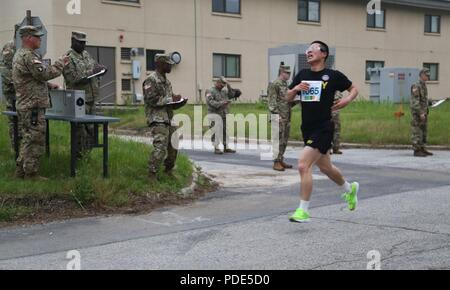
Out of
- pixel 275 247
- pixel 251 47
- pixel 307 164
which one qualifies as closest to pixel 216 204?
pixel 307 164

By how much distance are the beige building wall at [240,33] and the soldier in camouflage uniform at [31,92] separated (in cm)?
1724

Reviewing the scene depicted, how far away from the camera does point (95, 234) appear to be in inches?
281

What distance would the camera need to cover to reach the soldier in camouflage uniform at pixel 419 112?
49.5 ft

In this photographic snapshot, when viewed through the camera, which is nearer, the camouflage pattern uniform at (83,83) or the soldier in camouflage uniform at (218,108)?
the camouflage pattern uniform at (83,83)

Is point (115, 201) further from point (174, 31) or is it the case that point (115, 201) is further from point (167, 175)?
point (174, 31)

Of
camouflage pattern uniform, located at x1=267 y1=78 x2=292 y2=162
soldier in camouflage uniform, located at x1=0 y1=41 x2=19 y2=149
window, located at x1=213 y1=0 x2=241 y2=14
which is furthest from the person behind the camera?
window, located at x1=213 y1=0 x2=241 y2=14

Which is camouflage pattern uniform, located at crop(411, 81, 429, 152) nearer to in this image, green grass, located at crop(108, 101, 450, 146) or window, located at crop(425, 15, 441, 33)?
green grass, located at crop(108, 101, 450, 146)

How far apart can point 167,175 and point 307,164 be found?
3.09 metres

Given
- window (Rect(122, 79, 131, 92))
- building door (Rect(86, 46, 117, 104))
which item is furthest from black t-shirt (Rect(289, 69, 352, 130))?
window (Rect(122, 79, 131, 92))

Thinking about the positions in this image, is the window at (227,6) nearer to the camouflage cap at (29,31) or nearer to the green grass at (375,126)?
the green grass at (375,126)

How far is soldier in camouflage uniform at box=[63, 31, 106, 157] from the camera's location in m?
9.57

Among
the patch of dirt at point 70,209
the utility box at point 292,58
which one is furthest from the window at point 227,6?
the patch of dirt at point 70,209

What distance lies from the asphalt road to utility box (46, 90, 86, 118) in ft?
5.66

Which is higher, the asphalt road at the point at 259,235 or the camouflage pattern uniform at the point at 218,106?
the camouflage pattern uniform at the point at 218,106
